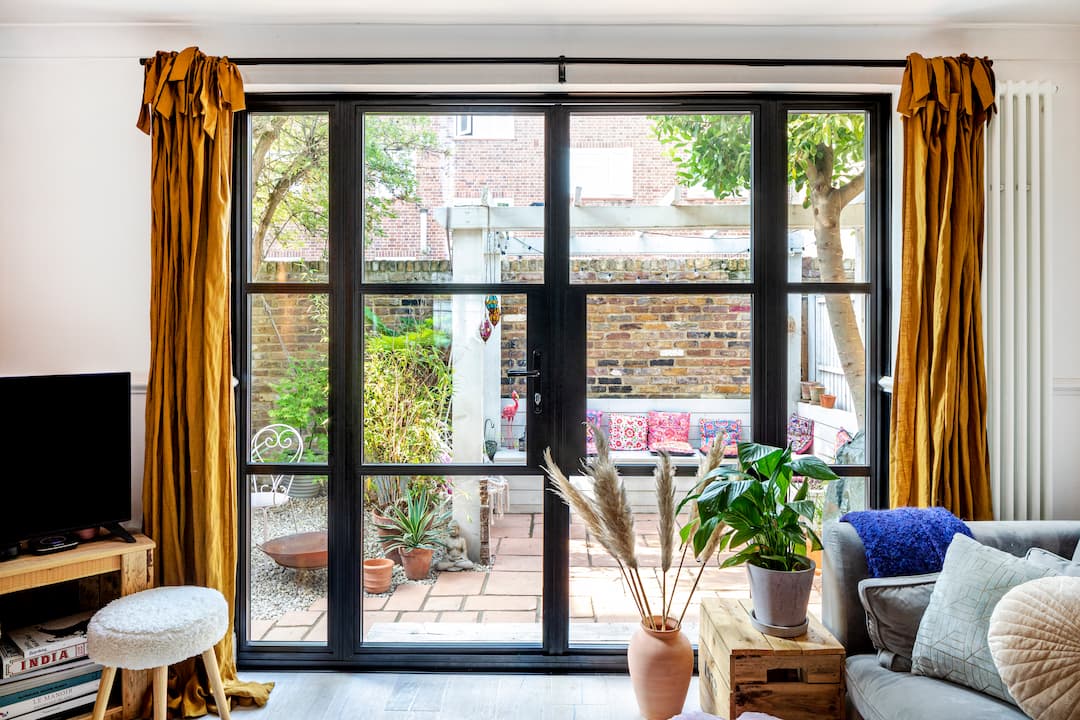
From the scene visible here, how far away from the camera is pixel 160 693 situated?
1.93 meters

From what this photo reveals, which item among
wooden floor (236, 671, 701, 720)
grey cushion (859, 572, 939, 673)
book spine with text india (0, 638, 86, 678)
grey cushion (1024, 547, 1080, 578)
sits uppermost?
grey cushion (1024, 547, 1080, 578)

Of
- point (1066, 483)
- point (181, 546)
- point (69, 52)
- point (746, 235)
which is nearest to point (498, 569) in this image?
point (181, 546)

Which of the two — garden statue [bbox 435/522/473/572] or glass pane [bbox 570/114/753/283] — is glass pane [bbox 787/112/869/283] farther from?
garden statue [bbox 435/522/473/572]

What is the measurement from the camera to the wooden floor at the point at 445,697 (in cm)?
220

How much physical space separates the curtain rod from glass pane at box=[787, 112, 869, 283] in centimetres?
22

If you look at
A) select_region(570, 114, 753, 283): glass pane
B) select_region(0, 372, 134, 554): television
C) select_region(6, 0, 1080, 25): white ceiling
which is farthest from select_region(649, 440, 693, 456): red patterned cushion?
select_region(0, 372, 134, 554): television

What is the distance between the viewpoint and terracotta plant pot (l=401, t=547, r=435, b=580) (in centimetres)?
256

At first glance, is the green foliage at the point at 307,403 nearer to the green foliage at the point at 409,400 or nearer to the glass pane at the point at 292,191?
the green foliage at the point at 409,400

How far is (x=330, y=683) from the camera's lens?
2404 millimetres

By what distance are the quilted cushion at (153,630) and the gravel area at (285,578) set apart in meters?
0.51

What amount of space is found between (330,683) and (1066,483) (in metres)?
2.83

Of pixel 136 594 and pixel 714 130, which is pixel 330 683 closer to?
pixel 136 594

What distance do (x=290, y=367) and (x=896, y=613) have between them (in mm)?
2181

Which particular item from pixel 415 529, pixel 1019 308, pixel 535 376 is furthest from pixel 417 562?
pixel 1019 308
